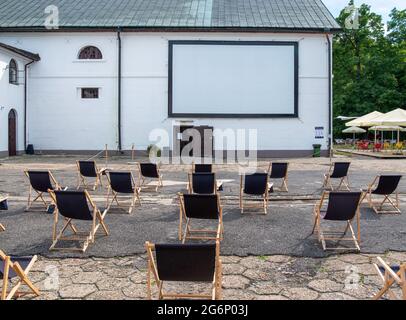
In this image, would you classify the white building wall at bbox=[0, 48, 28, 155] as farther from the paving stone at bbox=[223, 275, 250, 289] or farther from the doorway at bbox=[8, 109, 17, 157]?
the paving stone at bbox=[223, 275, 250, 289]

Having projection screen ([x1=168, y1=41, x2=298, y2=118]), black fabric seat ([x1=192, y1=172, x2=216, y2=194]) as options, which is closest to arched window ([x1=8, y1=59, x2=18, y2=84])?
projection screen ([x1=168, y1=41, x2=298, y2=118])

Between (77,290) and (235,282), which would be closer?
(77,290)

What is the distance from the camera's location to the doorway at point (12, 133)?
2312 cm

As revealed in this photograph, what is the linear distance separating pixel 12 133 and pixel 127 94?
22.0 ft

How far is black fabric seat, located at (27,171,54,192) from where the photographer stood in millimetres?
7840

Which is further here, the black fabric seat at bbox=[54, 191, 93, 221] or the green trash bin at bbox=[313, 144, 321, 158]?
the green trash bin at bbox=[313, 144, 321, 158]

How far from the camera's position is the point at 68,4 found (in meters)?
27.5

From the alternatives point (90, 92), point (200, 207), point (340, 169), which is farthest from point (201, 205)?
point (90, 92)

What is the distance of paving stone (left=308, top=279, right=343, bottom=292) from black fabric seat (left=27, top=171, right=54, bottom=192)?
5411 mm

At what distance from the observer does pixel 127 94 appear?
80.3 feet

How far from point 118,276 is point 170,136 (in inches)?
794

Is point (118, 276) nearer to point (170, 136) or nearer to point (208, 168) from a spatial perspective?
point (208, 168)

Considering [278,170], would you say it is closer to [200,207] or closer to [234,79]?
[200,207]

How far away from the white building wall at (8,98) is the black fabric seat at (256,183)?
1789 cm
